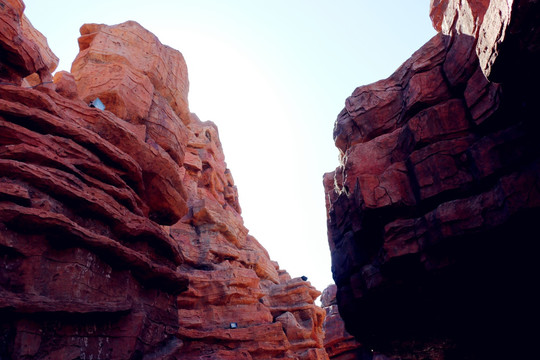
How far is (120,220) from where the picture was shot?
13938mm

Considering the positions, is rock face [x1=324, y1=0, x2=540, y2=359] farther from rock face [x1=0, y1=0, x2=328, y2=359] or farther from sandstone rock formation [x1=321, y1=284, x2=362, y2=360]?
sandstone rock formation [x1=321, y1=284, x2=362, y2=360]

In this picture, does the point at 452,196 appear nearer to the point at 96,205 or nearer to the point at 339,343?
the point at 96,205

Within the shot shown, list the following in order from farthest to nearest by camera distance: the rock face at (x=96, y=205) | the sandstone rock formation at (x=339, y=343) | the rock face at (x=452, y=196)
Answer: the sandstone rock formation at (x=339, y=343) → the rock face at (x=452, y=196) → the rock face at (x=96, y=205)

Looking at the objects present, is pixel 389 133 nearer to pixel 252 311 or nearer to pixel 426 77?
pixel 426 77

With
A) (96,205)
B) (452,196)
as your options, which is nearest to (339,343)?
(452,196)

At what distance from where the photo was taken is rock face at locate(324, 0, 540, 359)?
1263 centimetres

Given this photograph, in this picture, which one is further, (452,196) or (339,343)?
(339,343)

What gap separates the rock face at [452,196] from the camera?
12633 mm

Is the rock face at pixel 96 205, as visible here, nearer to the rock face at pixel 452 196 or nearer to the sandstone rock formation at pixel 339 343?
the rock face at pixel 452 196

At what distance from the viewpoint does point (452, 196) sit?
50.7 ft

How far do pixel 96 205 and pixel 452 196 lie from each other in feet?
48.1

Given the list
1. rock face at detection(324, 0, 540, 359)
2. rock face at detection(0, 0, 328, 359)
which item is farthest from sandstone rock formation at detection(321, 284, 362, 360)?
rock face at detection(324, 0, 540, 359)

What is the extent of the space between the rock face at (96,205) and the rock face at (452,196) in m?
9.86

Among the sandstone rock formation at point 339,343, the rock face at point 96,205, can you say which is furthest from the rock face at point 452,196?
the sandstone rock formation at point 339,343
